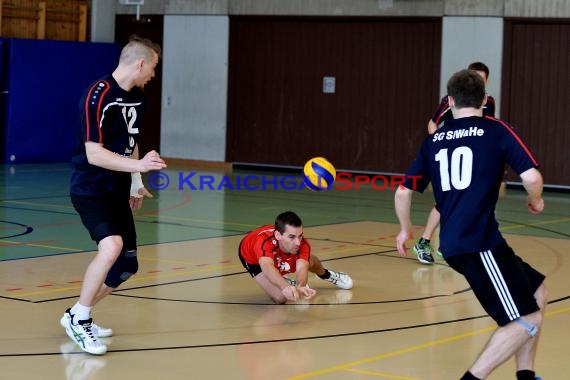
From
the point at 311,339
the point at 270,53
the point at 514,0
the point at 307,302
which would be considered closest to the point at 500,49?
the point at 514,0

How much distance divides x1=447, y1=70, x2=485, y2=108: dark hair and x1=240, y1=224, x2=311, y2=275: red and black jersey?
331 cm

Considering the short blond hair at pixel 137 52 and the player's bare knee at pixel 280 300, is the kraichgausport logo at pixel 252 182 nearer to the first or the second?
the player's bare knee at pixel 280 300

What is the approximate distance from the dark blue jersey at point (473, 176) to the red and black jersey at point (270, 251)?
A: 3.11 meters

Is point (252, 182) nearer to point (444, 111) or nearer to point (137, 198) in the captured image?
point (444, 111)

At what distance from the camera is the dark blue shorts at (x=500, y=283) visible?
18.6 feet

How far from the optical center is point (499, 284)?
568 centimetres

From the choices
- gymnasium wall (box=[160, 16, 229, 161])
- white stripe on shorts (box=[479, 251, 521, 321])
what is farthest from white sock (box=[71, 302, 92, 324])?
gymnasium wall (box=[160, 16, 229, 161])

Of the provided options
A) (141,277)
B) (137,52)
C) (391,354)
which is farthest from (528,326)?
(141,277)

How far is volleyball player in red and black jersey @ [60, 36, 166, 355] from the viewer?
705cm

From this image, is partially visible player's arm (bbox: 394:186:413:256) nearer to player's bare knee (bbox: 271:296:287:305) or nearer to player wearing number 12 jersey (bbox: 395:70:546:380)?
A: player wearing number 12 jersey (bbox: 395:70:546:380)

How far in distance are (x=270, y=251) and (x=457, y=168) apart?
10.7 feet

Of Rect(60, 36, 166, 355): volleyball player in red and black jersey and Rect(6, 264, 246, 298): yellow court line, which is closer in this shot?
Rect(60, 36, 166, 355): volleyball player in red and black jersey

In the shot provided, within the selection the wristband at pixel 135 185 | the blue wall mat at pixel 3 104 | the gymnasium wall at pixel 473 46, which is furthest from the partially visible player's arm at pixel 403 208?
the blue wall mat at pixel 3 104

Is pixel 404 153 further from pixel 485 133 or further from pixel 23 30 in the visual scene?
pixel 485 133
